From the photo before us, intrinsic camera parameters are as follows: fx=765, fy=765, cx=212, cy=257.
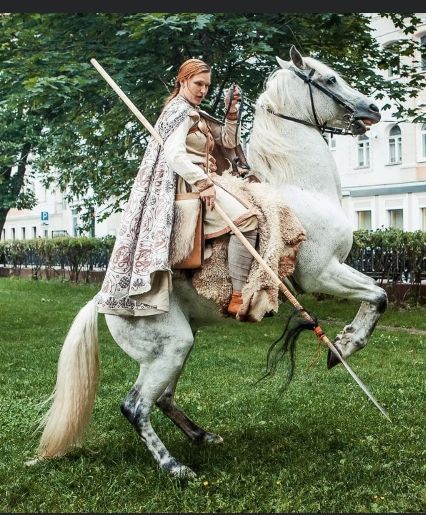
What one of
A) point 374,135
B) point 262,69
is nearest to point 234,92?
point 262,69

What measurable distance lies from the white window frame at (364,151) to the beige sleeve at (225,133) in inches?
898

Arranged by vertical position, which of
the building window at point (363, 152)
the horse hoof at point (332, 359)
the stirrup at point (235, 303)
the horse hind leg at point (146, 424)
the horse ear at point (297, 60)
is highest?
the building window at point (363, 152)

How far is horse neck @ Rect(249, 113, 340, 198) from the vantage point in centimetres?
473

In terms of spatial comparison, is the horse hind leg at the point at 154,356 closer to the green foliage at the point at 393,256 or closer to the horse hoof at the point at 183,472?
the horse hoof at the point at 183,472

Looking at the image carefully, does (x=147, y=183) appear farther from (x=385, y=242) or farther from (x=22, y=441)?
(x=385, y=242)

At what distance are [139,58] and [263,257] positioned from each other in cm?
721

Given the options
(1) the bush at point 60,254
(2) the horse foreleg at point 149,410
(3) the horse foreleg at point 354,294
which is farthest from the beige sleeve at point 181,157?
(1) the bush at point 60,254

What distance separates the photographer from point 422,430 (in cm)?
555

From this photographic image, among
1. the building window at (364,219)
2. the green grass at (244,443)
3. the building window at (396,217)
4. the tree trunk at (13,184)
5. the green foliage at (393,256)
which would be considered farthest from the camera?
the building window at (364,219)

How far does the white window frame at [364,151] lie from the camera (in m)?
26.9

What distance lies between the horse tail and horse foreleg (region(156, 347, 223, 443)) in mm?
548

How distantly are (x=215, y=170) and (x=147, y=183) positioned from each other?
19.0 inches

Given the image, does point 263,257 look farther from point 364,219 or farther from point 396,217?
point 364,219

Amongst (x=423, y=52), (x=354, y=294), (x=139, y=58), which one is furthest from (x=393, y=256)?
(x=354, y=294)
